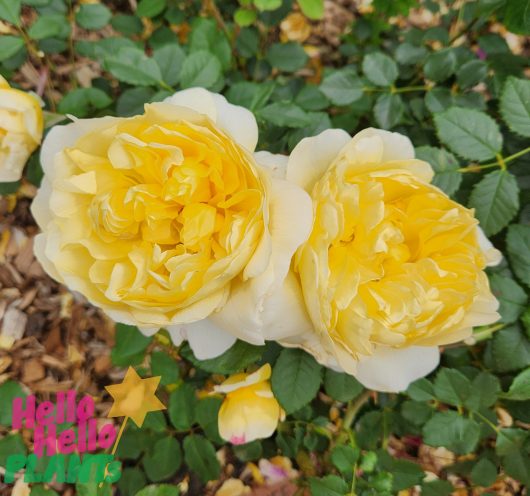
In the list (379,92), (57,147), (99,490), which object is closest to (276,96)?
(379,92)

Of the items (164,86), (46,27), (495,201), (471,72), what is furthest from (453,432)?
(46,27)

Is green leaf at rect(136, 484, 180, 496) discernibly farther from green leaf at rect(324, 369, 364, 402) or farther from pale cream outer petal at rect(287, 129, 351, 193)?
pale cream outer petal at rect(287, 129, 351, 193)

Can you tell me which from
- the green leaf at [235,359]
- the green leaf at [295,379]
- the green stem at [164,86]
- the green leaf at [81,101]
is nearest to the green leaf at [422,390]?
the green leaf at [295,379]

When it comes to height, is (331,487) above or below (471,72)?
below

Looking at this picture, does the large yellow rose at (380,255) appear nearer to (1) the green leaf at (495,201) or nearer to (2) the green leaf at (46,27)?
(1) the green leaf at (495,201)

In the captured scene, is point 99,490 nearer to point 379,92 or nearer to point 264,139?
point 264,139

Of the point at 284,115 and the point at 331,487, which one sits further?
the point at 284,115

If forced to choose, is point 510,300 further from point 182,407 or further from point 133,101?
point 133,101
